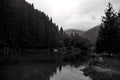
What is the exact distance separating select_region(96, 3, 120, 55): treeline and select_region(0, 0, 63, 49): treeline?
28.8 meters

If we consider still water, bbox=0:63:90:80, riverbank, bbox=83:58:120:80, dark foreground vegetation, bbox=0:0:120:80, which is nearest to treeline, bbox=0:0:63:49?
dark foreground vegetation, bbox=0:0:120:80

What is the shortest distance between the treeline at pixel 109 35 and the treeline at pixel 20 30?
94.3 ft

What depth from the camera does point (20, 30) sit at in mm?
62531


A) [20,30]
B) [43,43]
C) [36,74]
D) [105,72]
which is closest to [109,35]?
[105,72]

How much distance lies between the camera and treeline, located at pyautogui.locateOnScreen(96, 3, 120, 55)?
3023 centimetres

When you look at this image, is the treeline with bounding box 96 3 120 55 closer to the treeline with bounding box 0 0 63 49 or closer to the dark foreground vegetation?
the dark foreground vegetation

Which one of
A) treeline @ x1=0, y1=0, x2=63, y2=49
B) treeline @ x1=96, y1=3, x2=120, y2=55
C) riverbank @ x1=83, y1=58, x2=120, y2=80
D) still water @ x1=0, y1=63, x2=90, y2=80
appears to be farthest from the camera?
treeline @ x1=0, y1=0, x2=63, y2=49

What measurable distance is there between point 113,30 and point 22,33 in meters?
43.9

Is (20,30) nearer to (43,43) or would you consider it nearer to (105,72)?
(43,43)

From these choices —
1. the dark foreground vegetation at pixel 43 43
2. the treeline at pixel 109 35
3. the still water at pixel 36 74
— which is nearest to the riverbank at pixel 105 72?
the dark foreground vegetation at pixel 43 43

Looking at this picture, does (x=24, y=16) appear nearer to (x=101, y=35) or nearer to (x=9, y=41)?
(x=9, y=41)

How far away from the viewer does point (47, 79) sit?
53.0 ft

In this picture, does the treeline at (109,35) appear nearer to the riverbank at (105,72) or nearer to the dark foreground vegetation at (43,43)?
the dark foreground vegetation at (43,43)

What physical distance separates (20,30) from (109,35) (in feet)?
142
